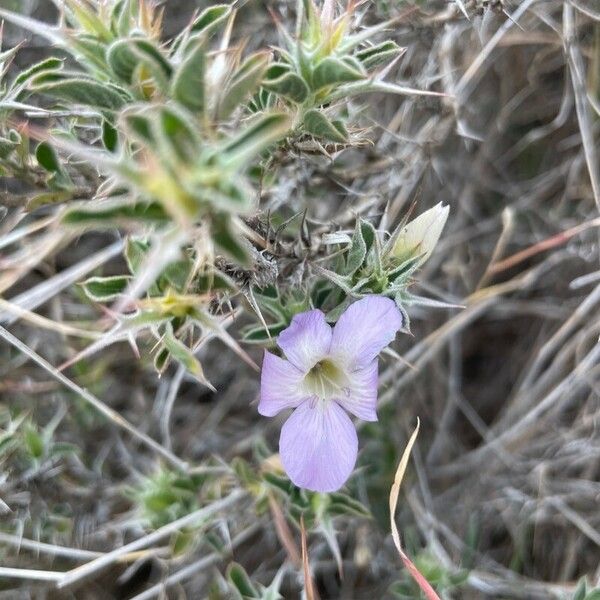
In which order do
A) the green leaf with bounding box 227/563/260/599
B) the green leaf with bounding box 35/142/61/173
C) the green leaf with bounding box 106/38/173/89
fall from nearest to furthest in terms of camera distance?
the green leaf with bounding box 106/38/173/89, the green leaf with bounding box 35/142/61/173, the green leaf with bounding box 227/563/260/599

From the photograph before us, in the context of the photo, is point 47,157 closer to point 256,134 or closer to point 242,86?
point 242,86

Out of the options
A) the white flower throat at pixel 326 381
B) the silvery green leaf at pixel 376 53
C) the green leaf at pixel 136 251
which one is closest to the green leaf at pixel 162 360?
the green leaf at pixel 136 251

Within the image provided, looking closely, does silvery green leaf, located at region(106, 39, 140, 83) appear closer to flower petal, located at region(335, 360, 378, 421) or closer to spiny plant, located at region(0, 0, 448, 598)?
spiny plant, located at region(0, 0, 448, 598)

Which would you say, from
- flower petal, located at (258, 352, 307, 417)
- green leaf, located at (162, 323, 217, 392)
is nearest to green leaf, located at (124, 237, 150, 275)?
green leaf, located at (162, 323, 217, 392)

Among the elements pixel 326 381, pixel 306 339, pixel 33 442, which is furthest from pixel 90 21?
pixel 33 442

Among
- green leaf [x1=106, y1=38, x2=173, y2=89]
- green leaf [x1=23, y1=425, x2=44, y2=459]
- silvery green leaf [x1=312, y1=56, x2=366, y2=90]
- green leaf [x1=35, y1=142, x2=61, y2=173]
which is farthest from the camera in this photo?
green leaf [x1=23, y1=425, x2=44, y2=459]

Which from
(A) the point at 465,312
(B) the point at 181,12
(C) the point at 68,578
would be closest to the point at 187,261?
(C) the point at 68,578

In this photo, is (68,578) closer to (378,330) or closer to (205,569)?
(205,569)
